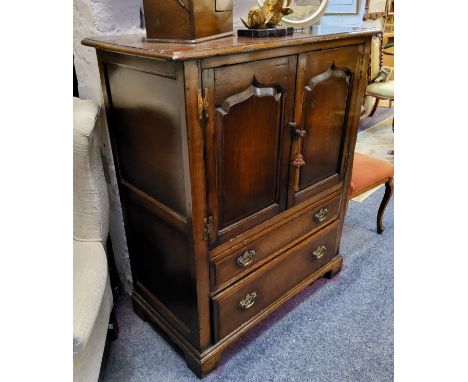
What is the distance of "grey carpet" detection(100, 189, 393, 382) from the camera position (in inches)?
57.6

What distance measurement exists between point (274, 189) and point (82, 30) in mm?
901

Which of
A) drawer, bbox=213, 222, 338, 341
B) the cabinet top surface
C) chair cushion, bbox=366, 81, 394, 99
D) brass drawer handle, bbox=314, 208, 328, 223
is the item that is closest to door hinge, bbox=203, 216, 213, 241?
drawer, bbox=213, 222, 338, 341

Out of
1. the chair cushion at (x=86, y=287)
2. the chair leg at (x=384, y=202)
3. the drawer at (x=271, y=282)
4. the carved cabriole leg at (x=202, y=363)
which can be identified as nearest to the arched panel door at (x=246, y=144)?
the drawer at (x=271, y=282)

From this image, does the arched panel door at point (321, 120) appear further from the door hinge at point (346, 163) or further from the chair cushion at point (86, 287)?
the chair cushion at point (86, 287)

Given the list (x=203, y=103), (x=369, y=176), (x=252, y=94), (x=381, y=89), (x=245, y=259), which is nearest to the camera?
(x=203, y=103)

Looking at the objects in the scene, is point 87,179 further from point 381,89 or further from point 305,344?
point 381,89

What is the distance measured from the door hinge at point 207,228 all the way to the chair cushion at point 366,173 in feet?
3.29

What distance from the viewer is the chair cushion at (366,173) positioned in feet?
6.46

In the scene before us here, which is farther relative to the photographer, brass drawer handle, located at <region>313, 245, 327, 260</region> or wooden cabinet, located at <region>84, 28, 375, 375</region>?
brass drawer handle, located at <region>313, 245, 327, 260</region>

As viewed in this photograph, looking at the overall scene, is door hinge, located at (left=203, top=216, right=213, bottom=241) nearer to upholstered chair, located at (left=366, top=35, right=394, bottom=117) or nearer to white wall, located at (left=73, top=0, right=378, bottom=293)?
Answer: white wall, located at (left=73, top=0, right=378, bottom=293)

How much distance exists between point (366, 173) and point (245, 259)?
40.9 inches

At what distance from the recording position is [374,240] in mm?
2275

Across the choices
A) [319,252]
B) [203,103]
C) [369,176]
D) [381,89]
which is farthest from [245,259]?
[381,89]

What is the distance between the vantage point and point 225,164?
1.14 metres
